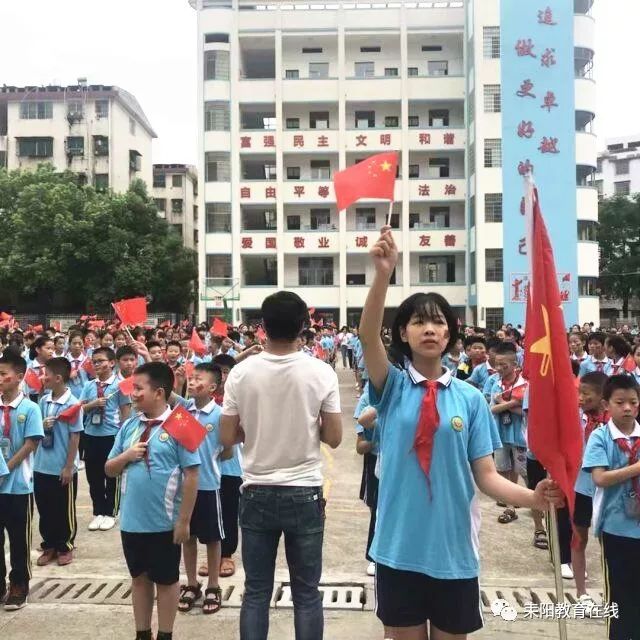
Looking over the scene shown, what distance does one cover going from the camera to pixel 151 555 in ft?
10.2

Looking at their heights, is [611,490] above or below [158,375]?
below

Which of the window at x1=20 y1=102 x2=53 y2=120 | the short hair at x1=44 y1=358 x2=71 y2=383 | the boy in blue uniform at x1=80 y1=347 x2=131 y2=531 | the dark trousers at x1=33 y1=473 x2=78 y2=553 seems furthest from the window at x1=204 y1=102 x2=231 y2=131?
the dark trousers at x1=33 y1=473 x2=78 y2=553

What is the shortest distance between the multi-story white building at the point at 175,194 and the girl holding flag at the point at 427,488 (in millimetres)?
39327

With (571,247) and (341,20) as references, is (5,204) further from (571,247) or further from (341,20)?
(571,247)

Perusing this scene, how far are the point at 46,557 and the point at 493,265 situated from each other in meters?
26.0

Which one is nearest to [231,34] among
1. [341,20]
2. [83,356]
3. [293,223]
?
[341,20]

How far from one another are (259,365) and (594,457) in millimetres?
1684

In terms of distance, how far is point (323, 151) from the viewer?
30219 mm

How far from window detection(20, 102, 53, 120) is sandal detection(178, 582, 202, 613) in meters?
37.0

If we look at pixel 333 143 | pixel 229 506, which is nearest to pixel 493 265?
pixel 333 143

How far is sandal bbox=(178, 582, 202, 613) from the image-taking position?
12.5ft

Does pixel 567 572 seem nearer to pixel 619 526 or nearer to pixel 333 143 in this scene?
pixel 619 526

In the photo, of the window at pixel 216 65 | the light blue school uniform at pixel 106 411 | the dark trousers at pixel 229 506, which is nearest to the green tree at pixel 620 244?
the window at pixel 216 65

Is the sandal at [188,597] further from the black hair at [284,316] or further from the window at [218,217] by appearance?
the window at [218,217]
